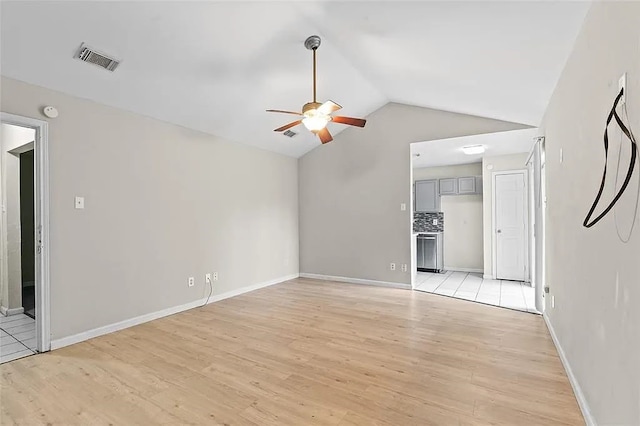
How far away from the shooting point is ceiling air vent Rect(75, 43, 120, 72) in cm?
273

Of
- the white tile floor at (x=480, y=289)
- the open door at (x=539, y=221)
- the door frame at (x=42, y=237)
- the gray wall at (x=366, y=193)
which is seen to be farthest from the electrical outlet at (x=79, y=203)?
the open door at (x=539, y=221)

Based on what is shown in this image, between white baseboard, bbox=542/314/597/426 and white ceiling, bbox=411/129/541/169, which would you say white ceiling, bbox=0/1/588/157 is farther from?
white baseboard, bbox=542/314/597/426

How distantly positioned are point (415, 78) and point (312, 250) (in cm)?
369

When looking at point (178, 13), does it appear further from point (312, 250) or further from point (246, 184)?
point (312, 250)

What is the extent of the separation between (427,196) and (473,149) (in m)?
1.86

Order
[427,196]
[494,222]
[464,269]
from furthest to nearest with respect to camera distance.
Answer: [427,196] < [464,269] < [494,222]

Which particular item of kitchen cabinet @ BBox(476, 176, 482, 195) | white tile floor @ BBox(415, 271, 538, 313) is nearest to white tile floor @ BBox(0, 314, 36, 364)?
white tile floor @ BBox(415, 271, 538, 313)

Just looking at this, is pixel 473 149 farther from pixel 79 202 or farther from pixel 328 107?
pixel 79 202

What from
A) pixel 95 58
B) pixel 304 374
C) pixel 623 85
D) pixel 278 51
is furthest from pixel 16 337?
pixel 623 85

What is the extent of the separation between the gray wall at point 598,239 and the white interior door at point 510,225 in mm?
3371

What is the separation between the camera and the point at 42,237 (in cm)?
295

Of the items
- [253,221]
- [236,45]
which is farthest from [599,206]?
[253,221]

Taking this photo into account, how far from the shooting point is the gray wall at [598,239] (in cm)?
130

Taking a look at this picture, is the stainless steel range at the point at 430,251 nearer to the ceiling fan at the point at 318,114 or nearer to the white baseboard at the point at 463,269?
the white baseboard at the point at 463,269
